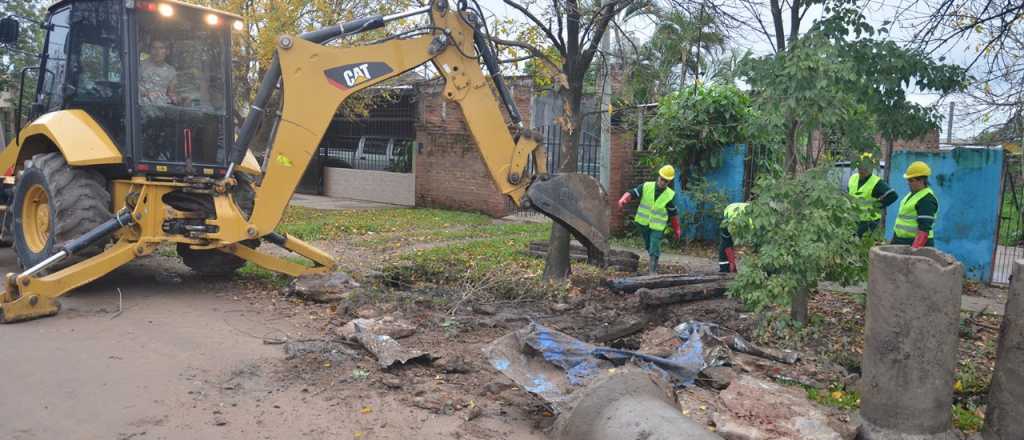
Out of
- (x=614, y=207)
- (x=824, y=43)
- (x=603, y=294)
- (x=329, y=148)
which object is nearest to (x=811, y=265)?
(x=824, y=43)

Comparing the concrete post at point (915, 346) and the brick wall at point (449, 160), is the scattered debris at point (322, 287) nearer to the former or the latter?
the concrete post at point (915, 346)

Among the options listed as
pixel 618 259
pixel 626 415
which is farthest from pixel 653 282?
pixel 626 415

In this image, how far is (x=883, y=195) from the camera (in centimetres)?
916

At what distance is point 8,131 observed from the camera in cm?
1861

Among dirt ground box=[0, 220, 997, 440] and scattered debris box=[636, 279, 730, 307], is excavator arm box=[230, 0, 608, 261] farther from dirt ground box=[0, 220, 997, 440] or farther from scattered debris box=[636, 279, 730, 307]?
dirt ground box=[0, 220, 997, 440]

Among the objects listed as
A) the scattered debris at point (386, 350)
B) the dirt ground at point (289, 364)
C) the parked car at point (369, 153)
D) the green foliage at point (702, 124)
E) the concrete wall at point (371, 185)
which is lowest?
the dirt ground at point (289, 364)

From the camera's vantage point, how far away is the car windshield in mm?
7664

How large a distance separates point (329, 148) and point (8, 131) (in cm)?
778

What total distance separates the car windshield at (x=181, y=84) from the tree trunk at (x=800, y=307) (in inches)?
226

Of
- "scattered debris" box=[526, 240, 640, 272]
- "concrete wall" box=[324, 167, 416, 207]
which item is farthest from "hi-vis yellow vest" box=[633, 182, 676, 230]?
"concrete wall" box=[324, 167, 416, 207]

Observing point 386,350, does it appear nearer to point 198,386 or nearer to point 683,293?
point 198,386

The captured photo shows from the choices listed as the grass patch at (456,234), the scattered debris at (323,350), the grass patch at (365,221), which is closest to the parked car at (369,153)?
the grass patch at (365,221)

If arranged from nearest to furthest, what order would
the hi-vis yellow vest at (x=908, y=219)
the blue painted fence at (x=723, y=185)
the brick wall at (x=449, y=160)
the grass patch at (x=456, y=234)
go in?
1. the hi-vis yellow vest at (x=908, y=219)
2. the grass patch at (x=456, y=234)
3. the blue painted fence at (x=723, y=185)
4. the brick wall at (x=449, y=160)

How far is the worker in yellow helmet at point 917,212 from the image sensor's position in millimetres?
8141
